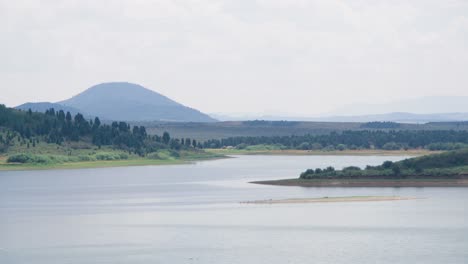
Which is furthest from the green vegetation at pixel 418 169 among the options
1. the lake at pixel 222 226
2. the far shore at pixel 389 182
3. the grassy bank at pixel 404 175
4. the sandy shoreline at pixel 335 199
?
the sandy shoreline at pixel 335 199

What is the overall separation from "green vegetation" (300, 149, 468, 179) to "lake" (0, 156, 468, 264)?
667cm

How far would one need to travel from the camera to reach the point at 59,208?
12531 centimetres

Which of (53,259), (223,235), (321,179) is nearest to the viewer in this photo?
(53,259)

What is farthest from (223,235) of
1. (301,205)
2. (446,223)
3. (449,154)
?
(449,154)

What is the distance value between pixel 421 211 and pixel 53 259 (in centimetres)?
4353

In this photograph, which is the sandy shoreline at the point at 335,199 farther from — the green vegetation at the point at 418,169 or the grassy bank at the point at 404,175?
the green vegetation at the point at 418,169

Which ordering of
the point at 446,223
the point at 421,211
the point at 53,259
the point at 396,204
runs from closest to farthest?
the point at 53,259
the point at 446,223
the point at 421,211
the point at 396,204

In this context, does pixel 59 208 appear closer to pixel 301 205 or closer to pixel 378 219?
pixel 301 205

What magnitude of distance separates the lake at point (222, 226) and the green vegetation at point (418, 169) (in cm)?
667

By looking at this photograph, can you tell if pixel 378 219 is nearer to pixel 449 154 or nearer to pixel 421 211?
pixel 421 211

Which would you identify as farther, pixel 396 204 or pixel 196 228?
pixel 396 204

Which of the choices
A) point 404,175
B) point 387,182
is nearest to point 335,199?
point 387,182

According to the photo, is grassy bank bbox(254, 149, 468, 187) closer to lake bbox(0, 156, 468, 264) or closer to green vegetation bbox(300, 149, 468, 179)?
green vegetation bbox(300, 149, 468, 179)

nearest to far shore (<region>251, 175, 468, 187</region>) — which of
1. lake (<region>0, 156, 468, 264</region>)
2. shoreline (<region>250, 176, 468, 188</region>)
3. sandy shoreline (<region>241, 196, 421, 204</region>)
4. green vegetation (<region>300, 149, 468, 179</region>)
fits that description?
shoreline (<region>250, 176, 468, 188</region>)
